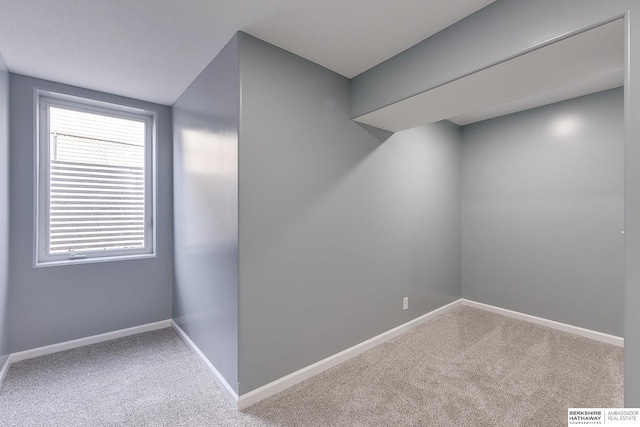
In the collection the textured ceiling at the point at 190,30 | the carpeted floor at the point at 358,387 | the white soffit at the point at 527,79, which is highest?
the textured ceiling at the point at 190,30

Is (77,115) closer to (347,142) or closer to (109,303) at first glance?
(109,303)

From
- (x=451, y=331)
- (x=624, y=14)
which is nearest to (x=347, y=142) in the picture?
(x=624, y=14)

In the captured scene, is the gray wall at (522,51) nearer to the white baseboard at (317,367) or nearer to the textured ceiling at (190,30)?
the textured ceiling at (190,30)

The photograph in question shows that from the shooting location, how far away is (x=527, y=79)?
67.1 inches

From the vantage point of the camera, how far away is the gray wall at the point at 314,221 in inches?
72.4

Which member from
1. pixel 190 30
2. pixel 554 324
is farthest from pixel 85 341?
pixel 554 324

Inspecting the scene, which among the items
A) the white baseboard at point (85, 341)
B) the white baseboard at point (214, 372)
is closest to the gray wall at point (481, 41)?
the white baseboard at point (214, 372)

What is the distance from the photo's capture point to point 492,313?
3414 millimetres

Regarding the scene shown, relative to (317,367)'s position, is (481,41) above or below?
above

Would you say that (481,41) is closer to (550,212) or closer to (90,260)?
(550,212)

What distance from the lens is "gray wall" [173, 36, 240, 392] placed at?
1.86 m

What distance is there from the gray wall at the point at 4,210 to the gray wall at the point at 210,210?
3.92ft

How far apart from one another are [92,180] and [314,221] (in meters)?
2.32

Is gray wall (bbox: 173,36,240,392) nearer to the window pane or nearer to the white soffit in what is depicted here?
the window pane
